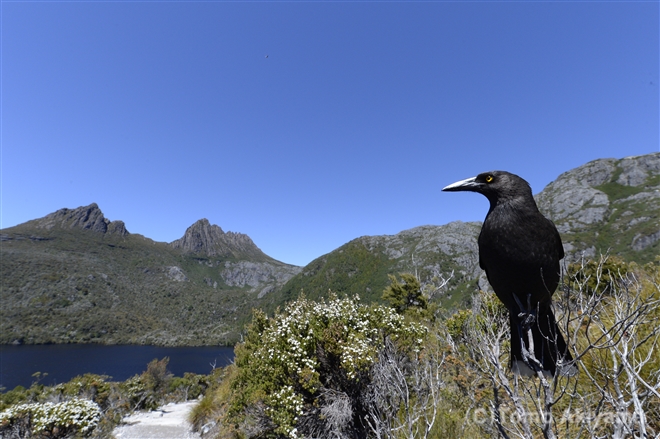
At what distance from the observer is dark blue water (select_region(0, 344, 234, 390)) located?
205 ft

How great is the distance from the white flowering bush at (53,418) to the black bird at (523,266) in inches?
443

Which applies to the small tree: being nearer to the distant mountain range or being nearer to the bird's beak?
the bird's beak

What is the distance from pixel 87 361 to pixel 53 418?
3794 inches

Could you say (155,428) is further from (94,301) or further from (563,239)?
(94,301)

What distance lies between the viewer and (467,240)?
10725 centimetres

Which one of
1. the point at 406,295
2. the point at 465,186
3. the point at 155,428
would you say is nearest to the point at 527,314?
the point at 465,186

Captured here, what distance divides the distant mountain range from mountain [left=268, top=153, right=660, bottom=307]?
0.35m

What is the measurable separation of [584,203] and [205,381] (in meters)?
117

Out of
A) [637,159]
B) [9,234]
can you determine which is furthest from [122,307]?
[637,159]

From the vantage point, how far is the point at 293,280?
138375mm

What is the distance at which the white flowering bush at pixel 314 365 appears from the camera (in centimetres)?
685

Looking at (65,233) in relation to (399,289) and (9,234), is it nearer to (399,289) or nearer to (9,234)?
(9,234)

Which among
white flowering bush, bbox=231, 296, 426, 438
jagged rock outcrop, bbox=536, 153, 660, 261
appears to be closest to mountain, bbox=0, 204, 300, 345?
jagged rock outcrop, bbox=536, 153, 660, 261

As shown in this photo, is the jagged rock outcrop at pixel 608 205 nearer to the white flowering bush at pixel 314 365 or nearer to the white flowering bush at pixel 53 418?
the white flowering bush at pixel 314 365
